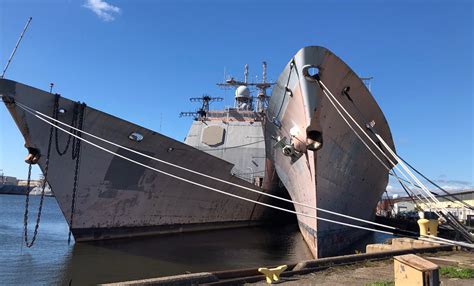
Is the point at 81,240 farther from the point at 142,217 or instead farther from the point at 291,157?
the point at 291,157

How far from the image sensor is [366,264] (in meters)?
7.44

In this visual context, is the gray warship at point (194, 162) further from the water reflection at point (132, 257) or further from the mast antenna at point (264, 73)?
the mast antenna at point (264, 73)

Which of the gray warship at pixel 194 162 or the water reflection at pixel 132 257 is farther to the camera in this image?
the gray warship at pixel 194 162

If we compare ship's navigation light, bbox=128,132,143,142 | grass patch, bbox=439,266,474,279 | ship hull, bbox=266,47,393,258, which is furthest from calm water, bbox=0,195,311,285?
grass patch, bbox=439,266,474,279

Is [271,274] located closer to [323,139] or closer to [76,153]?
[323,139]

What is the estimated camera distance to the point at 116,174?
12.8 meters

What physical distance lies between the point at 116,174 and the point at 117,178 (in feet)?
0.50

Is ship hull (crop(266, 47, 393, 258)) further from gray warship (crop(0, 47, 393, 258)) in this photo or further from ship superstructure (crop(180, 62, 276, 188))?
ship superstructure (crop(180, 62, 276, 188))

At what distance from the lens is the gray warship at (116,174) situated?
36.4 ft

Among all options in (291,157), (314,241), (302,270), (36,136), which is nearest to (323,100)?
(291,157)

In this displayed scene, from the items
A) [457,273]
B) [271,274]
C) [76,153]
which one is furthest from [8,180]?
[457,273]

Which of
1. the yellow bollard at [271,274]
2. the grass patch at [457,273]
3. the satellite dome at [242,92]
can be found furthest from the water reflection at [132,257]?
the satellite dome at [242,92]

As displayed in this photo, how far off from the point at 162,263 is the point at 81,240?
12.0 feet

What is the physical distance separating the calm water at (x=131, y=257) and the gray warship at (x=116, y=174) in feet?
2.25
